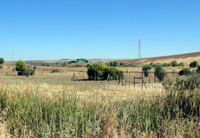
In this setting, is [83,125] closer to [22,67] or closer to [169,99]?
[169,99]

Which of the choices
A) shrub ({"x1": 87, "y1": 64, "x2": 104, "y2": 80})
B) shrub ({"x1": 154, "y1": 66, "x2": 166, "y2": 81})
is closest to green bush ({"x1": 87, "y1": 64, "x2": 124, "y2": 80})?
shrub ({"x1": 87, "y1": 64, "x2": 104, "y2": 80})

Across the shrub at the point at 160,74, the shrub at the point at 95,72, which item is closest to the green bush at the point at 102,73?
the shrub at the point at 95,72

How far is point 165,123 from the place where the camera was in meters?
5.51

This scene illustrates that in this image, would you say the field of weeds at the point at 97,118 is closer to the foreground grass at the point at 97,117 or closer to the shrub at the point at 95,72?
the foreground grass at the point at 97,117

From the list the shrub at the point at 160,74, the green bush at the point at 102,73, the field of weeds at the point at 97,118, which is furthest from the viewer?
the green bush at the point at 102,73

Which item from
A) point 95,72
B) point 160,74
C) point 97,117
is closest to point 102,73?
point 95,72

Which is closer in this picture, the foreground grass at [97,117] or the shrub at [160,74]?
the foreground grass at [97,117]

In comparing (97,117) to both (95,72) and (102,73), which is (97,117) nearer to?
(95,72)

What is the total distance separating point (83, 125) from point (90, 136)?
1.01 feet

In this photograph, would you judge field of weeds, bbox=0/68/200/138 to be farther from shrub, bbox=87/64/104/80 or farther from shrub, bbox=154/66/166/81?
shrub, bbox=87/64/104/80

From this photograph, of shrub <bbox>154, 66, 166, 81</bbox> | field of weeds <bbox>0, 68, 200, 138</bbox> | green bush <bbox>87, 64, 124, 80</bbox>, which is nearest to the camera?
field of weeds <bbox>0, 68, 200, 138</bbox>

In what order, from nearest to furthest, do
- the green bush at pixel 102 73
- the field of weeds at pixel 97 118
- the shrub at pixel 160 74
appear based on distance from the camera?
the field of weeds at pixel 97 118
the shrub at pixel 160 74
the green bush at pixel 102 73

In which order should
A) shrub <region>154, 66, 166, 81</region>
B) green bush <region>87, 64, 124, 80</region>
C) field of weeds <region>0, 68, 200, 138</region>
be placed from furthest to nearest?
1. green bush <region>87, 64, 124, 80</region>
2. shrub <region>154, 66, 166, 81</region>
3. field of weeds <region>0, 68, 200, 138</region>

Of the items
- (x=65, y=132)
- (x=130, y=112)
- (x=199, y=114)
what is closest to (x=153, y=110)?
(x=130, y=112)
